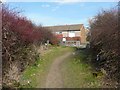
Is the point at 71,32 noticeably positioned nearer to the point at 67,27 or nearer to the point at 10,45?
the point at 67,27

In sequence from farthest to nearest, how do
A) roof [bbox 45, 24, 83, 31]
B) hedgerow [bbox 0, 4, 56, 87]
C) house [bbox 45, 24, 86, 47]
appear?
roof [bbox 45, 24, 83, 31]
house [bbox 45, 24, 86, 47]
hedgerow [bbox 0, 4, 56, 87]

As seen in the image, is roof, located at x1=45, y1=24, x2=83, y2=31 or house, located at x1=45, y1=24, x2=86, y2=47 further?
roof, located at x1=45, y1=24, x2=83, y2=31

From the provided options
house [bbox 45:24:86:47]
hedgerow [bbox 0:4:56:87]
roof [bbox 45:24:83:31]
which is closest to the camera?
hedgerow [bbox 0:4:56:87]

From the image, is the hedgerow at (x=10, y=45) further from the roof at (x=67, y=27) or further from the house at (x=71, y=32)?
the roof at (x=67, y=27)

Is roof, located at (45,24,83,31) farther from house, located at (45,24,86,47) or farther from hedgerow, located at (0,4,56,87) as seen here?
hedgerow, located at (0,4,56,87)

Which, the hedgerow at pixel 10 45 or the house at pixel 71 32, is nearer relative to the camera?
the hedgerow at pixel 10 45

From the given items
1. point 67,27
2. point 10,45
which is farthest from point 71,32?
point 10,45

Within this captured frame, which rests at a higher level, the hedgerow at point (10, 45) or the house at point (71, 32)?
the house at point (71, 32)

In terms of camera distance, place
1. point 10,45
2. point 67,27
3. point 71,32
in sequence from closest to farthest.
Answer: point 10,45, point 71,32, point 67,27

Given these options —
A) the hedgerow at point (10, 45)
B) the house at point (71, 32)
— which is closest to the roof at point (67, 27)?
the house at point (71, 32)

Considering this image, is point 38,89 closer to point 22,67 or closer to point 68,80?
point 68,80

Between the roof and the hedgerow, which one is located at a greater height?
the roof

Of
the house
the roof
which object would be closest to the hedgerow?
the house

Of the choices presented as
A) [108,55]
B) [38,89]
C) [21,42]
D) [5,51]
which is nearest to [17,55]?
[21,42]
